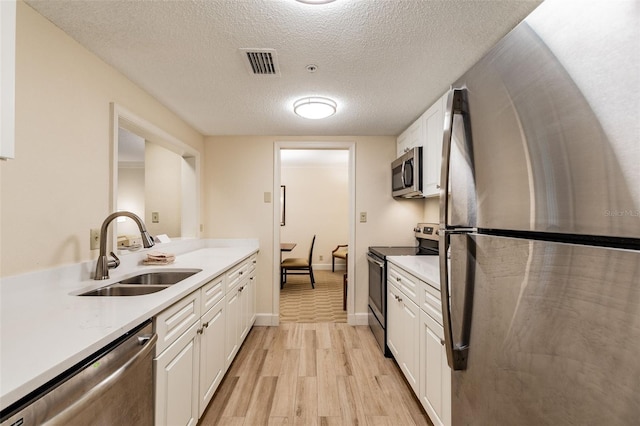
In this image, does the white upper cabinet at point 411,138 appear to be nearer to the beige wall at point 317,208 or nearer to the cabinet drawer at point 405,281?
the cabinet drawer at point 405,281

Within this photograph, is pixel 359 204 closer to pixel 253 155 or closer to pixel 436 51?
pixel 253 155

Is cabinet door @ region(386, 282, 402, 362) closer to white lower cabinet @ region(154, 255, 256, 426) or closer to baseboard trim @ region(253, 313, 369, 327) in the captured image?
baseboard trim @ region(253, 313, 369, 327)

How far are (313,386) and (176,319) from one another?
50.1 inches

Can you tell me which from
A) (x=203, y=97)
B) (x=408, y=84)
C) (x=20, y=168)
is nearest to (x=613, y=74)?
(x=408, y=84)

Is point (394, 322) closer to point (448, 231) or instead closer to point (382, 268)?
point (382, 268)

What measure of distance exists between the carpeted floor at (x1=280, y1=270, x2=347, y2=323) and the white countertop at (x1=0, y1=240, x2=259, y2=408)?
2.10 m

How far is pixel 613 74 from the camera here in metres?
0.45

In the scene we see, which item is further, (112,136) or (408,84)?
(408,84)

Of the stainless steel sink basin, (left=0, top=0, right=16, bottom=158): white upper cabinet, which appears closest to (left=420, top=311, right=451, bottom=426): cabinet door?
the stainless steel sink basin

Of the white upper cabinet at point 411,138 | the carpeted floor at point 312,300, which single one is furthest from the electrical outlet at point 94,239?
the white upper cabinet at point 411,138

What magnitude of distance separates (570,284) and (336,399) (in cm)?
186

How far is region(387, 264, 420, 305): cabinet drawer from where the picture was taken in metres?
1.84

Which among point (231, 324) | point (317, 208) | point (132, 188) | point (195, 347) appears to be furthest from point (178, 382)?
point (132, 188)

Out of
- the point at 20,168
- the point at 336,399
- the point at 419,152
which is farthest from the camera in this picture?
the point at 419,152
